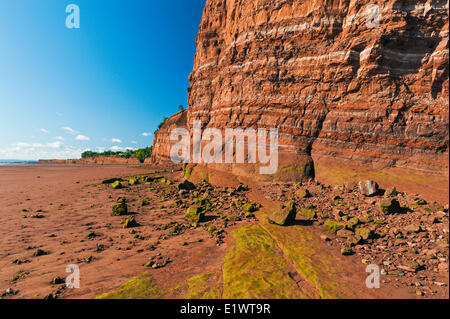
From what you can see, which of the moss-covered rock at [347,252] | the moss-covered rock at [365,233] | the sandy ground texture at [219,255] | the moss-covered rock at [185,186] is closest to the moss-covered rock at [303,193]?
the sandy ground texture at [219,255]

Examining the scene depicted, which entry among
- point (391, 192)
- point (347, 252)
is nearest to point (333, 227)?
point (347, 252)

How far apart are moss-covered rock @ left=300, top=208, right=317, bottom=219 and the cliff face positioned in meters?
4.71

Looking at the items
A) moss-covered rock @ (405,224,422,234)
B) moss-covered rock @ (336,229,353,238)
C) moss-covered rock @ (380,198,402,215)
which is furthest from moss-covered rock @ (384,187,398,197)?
moss-covered rock @ (336,229,353,238)

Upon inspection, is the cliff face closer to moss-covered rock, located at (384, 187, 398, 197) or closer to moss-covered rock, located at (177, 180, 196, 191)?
moss-covered rock, located at (384, 187, 398, 197)

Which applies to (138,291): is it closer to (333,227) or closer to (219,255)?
(219,255)

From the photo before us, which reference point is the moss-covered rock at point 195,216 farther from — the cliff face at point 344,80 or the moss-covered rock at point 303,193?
the cliff face at point 344,80

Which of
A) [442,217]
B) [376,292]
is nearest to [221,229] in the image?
[376,292]

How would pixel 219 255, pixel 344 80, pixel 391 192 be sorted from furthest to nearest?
pixel 344 80 → pixel 391 192 → pixel 219 255

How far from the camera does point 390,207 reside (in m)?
6.66

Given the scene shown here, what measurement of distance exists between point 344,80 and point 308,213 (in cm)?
926

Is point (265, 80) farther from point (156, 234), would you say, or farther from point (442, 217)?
point (156, 234)

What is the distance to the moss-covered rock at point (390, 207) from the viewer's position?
6633 millimetres

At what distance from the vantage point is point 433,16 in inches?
356
